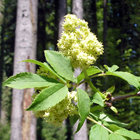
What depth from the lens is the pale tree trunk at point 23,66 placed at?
2.41 m

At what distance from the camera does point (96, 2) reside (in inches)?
364

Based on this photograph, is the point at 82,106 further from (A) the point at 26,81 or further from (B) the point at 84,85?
(B) the point at 84,85

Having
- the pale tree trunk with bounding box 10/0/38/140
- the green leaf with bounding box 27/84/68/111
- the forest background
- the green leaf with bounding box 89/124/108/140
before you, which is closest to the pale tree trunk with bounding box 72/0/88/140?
the pale tree trunk with bounding box 10/0/38/140

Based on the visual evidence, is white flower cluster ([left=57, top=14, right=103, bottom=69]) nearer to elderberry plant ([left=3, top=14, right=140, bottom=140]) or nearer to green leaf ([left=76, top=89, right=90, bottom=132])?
elderberry plant ([left=3, top=14, right=140, bottom=140])

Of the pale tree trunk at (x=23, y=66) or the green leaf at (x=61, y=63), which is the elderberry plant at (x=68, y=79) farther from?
the pale tree trunk at (x=23, y=66)

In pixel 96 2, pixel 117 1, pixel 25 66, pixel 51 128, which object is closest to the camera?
pixel 25 66

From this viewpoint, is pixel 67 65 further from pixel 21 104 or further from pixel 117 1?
pixel 117 1

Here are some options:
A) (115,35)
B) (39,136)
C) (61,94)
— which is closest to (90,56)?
(61,94)

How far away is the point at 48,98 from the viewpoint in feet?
1.47

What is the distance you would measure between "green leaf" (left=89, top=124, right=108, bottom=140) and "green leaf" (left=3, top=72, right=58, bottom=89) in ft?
0.74

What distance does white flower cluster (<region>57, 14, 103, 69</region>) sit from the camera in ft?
1.65

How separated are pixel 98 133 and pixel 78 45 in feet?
1.03

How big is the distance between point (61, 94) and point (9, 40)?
10.7 metres

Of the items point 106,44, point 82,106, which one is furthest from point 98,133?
point 106,44
